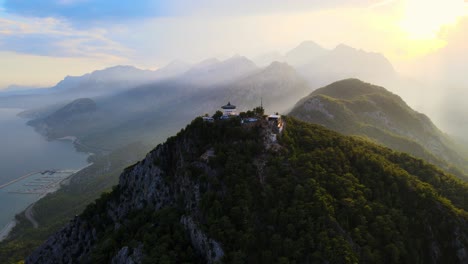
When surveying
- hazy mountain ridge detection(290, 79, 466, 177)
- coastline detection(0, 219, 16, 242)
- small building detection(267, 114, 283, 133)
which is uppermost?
small building detection(267, 114, 283, 133)

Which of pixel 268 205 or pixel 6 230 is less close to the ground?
pixel 268 205

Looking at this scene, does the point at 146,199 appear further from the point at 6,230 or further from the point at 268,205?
the point at 6,230

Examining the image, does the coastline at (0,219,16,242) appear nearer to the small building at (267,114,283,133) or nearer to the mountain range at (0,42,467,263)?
the mountain range at (0,42,467,263)

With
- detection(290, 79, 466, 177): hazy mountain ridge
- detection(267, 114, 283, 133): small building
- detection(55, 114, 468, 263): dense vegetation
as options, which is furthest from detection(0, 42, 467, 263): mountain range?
detection(290, 79, 466, 177): hazy mountain ridge

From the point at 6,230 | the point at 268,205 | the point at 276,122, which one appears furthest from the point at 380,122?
the point at 6,230

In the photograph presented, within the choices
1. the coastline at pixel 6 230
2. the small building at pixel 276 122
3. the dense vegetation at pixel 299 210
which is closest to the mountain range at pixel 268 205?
the dense vegetation at pixel 299 210

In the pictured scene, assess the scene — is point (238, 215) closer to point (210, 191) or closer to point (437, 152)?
point (210, 191)
